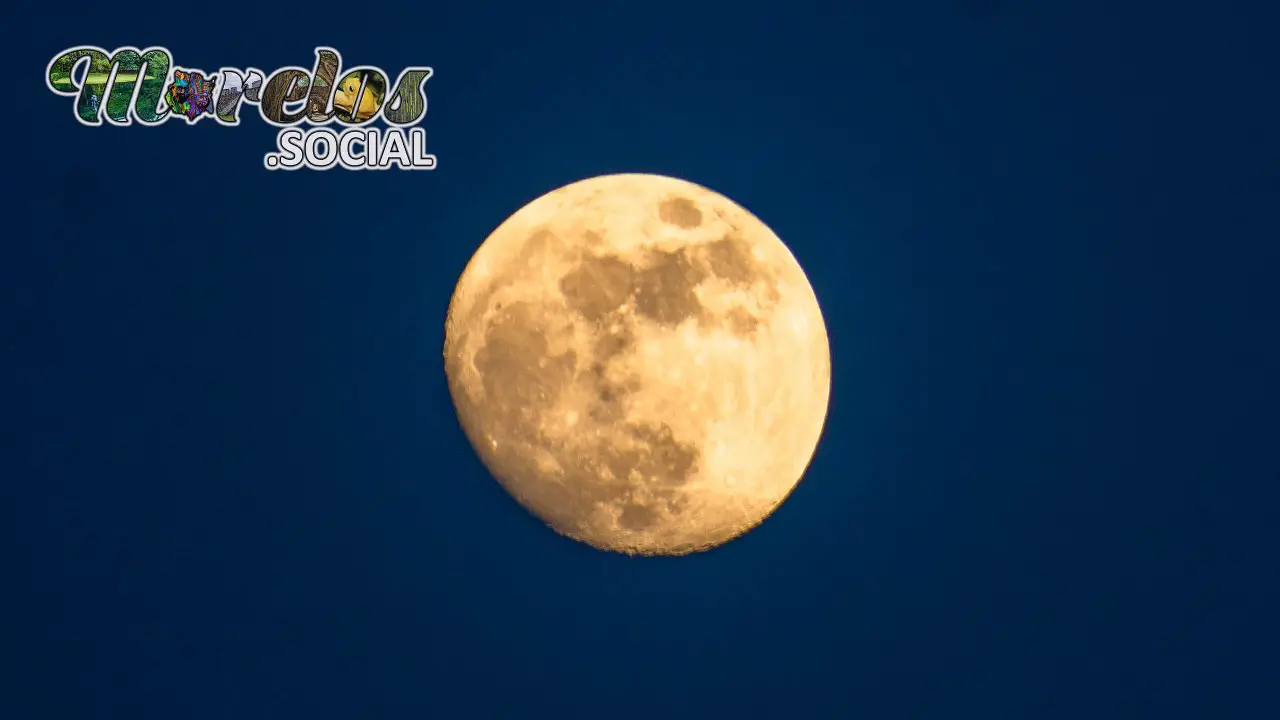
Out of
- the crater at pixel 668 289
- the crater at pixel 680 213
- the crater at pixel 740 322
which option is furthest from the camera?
the crater at pixel 680 213

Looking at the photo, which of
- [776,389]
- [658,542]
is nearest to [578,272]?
[776,389]

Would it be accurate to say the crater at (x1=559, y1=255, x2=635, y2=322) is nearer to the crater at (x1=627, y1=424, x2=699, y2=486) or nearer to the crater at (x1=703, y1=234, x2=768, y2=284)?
the crater at (x1=703, y1=234, x2=768, y2=284)

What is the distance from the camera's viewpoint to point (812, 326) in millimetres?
5168

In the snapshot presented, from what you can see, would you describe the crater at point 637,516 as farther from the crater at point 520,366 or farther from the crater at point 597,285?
the crater at point 597,285

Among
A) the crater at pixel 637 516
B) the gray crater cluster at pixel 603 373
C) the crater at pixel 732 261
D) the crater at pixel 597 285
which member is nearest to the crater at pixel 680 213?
the gray crater cluster at pixel 603 373

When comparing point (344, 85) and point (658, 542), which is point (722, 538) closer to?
point (658, 542)

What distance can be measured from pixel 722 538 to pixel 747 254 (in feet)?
6.39

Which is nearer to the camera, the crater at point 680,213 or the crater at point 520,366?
the crater at point 520,366

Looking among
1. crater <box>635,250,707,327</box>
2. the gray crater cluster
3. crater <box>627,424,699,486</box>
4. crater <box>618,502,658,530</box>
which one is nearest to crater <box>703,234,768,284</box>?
the gray crater cluster

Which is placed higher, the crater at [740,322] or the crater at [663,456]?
the crater at [740,322]

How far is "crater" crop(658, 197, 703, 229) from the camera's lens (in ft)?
16.1

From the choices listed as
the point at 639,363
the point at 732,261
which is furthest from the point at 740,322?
the point at 639,363

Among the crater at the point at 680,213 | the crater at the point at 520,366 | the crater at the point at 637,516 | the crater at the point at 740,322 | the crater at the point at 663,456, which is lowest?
the crater at the point at 637,516

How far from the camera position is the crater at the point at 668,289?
455cm
